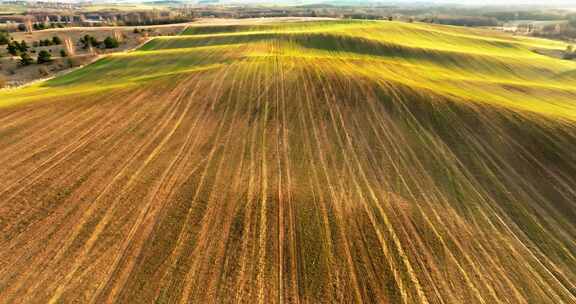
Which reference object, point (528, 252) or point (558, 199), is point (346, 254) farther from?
point (558, 199)

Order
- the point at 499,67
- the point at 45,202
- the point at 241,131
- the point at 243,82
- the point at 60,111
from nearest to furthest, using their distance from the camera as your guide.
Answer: the point at 45,202 → the point at 241,131 → the point at 60,111 → the point at 243,82 → the point at 499,67

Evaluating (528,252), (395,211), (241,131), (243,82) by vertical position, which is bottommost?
(528,252)

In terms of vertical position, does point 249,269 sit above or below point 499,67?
below

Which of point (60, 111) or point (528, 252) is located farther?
point (60, 111)

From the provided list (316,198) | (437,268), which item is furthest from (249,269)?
(437,268)

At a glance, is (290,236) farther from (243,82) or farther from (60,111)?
(60,111)

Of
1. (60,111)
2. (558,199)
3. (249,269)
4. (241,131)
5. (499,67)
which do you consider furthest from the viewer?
(499,67)
